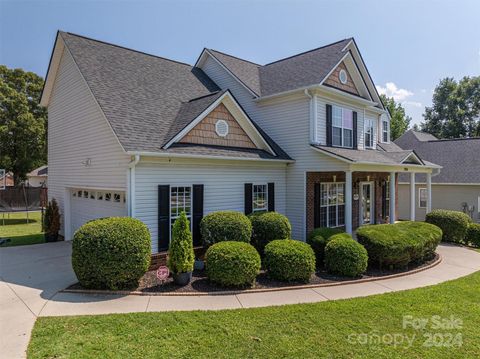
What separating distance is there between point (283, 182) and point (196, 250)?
5543 millimetres

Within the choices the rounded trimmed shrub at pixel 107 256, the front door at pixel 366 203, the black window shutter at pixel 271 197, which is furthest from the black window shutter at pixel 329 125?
the rounded trimmed shrub at pixel 107 256

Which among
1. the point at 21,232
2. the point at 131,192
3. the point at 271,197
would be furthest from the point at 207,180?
the point at 21,232

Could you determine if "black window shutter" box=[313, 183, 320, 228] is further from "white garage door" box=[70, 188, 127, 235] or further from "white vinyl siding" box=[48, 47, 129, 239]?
"white vinyl siding" box=[48, 47, 129, 239]

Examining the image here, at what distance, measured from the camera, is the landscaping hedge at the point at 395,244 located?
920cm

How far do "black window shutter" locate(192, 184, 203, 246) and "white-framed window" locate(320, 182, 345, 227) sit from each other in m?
6.39

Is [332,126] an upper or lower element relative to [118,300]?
upper

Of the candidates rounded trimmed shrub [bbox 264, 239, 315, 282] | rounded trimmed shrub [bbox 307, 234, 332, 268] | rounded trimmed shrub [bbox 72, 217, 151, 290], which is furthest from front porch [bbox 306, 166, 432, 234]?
rounded trimmed shrub [bbox 72, 217, 151, 290]

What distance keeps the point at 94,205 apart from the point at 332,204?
10603 mm

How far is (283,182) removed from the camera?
45.6 ft

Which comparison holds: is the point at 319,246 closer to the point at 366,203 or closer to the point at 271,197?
the point at 271,197

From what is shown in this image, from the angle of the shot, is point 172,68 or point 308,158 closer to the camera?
point 308,158

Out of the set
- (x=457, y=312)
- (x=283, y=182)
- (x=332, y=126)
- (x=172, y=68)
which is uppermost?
(x=172, y=68)

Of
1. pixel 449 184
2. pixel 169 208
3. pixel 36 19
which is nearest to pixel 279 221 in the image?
pixel 169 208

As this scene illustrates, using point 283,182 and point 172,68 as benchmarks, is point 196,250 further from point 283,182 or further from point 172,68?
point 172,68
